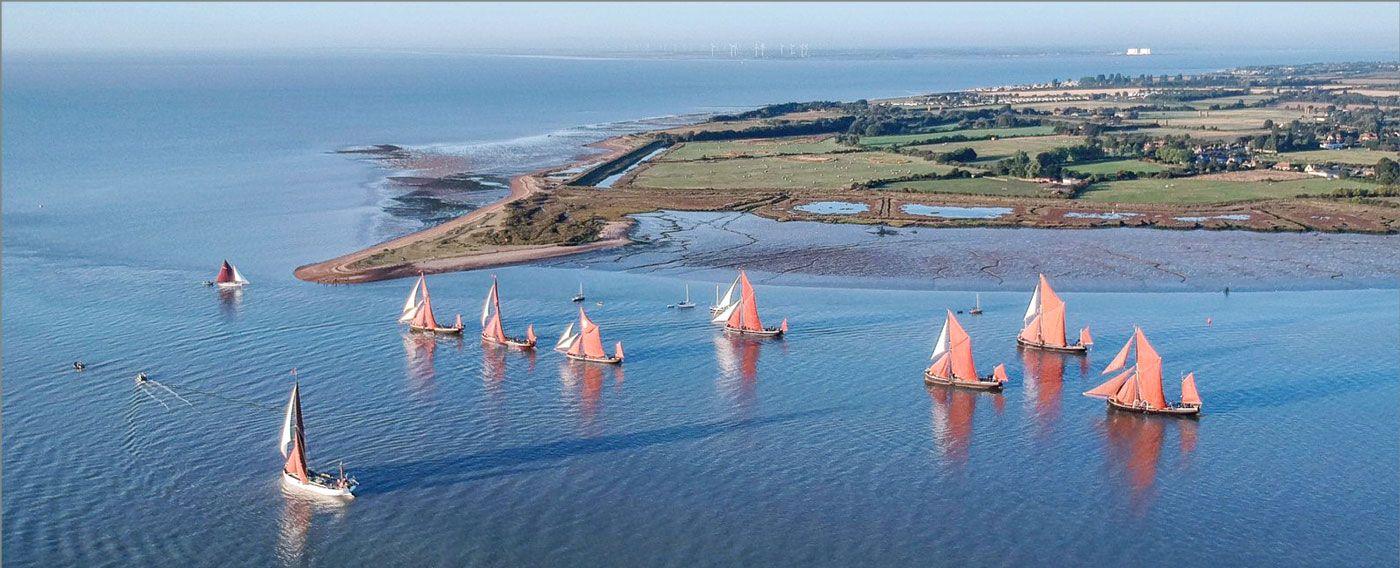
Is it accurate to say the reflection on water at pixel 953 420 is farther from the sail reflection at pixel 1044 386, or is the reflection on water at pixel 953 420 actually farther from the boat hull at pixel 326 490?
the boat hull at pixel 326 490

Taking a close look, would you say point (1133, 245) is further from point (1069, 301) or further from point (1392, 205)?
point (1392, 205)

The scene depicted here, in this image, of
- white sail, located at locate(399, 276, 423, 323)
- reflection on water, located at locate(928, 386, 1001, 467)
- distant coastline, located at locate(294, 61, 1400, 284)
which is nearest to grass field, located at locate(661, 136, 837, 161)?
distant coastline, located at locate(294, 61, 1400, 284)

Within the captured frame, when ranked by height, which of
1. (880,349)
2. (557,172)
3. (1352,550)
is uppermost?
(557,172)

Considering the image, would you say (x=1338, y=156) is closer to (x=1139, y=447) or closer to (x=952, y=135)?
(x=952, y=135)

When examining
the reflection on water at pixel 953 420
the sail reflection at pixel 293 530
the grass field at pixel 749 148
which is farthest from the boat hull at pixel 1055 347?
the grass field at pixel 749 148

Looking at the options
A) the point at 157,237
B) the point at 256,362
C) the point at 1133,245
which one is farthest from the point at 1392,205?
the point at 157,237

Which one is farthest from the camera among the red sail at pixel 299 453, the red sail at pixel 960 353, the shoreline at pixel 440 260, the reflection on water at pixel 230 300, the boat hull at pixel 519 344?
the shoreline at pixel 440 260

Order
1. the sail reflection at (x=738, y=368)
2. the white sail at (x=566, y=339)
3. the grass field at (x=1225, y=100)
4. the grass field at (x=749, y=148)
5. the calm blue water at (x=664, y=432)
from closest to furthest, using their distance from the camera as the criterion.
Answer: the calm blue water at (x=664, y=432)
the sail reflection at (x=738, y=368)
the white sail at (x=566, y=339)
the grass field at (x=749, y=148)
the grass field at (x=1225, y=100)
